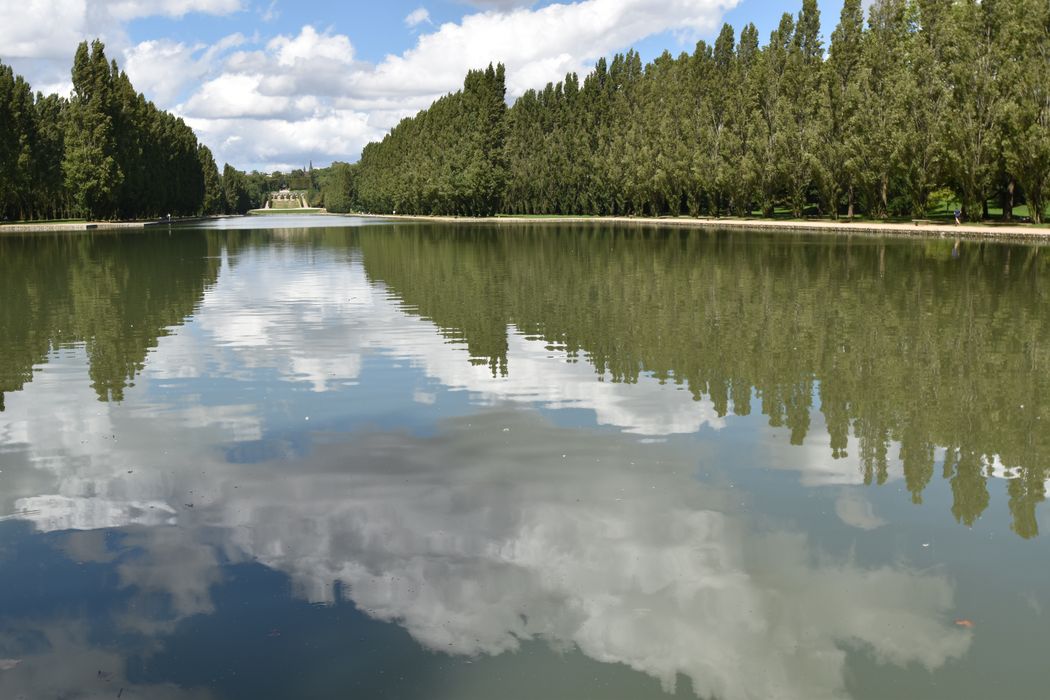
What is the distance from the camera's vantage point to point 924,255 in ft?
108

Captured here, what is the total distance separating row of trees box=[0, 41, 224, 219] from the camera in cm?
7406

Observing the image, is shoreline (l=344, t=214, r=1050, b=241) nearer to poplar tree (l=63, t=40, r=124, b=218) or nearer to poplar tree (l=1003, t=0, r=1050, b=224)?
poplar tree (l=1003, t=0, r=1050, b=224)

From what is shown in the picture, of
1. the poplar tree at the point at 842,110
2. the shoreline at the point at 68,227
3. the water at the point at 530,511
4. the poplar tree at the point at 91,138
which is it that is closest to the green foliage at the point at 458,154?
the shoreline at the point at 68,227

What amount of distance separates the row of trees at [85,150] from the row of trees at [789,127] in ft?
94.9

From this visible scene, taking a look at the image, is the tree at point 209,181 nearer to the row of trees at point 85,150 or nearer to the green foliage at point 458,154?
the green foliage at point 458,154

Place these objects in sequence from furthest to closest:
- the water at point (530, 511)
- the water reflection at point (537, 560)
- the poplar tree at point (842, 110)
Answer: the poplar tree at point (842, 110), the water reflection at point (537, 560), the water at point (530, 511)

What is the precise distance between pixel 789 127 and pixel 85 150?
54.2 metres

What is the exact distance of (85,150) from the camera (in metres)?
73.6

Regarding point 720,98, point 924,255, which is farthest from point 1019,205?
point 924,255

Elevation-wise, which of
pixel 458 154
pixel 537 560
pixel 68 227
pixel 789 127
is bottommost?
pixel 537 560

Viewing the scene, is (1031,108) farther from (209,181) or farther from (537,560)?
(209,181)

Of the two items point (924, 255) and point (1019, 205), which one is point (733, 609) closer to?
point (924, 255)

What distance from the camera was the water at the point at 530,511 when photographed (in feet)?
16.3

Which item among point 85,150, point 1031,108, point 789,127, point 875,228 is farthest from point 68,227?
point 1031,108
